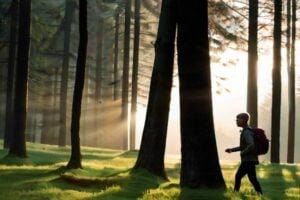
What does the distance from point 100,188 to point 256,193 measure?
357 cm

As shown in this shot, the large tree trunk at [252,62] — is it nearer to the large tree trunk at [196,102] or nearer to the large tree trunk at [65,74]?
the large tree trunk at [65,74]

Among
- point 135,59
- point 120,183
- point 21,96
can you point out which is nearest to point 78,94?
point 21,96

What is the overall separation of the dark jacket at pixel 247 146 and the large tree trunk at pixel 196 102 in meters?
0.76

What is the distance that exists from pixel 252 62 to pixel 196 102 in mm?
16119

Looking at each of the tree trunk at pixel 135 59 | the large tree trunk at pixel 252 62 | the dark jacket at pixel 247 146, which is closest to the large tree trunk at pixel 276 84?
the large tree trunk at pixel 252 62

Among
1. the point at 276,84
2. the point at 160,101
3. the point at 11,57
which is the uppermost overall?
the point at 11,57

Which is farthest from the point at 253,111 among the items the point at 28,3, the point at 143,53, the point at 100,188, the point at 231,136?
the point at 231,136

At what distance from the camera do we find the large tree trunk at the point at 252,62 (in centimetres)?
2662

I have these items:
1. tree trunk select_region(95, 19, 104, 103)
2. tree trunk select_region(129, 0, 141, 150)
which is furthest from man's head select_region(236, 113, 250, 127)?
tree trunk select_region(95, 19, 104, 103)

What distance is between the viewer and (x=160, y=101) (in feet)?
52.0

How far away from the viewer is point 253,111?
1066 inches

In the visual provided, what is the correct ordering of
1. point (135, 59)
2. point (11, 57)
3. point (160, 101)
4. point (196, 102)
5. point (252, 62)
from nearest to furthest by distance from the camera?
point (196, 102) → point (160, 101) → point (252, 62) → point (11, 57) → point (135, 59)

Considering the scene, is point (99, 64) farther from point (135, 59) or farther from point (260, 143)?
point (260, 143)

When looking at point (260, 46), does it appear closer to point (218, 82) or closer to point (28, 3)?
point (218, 82)
